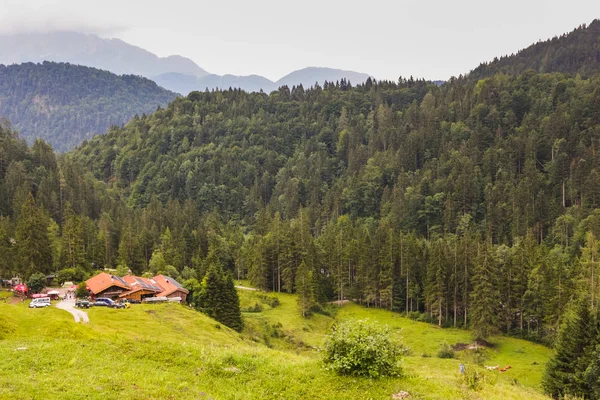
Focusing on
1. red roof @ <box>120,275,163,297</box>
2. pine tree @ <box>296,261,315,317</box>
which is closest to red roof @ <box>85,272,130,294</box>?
red roof @ <box>120,275,163,297</box>

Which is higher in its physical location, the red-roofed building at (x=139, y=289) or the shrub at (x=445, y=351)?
the red-roofed building at (x=139, y=289)

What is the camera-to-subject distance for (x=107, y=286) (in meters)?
74.2

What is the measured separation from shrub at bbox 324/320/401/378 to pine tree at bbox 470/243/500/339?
63440 millimetres

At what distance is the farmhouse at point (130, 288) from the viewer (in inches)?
2936

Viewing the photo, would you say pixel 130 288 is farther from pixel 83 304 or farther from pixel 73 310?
pixel 73 310

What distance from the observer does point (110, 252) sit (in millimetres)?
117062

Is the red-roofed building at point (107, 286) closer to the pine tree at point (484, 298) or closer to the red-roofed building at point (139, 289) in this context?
the red-roofed building at point (139, 289)

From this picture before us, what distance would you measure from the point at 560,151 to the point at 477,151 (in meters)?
27.3

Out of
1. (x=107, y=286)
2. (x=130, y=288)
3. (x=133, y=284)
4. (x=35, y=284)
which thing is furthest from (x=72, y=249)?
(x=130, y=288)

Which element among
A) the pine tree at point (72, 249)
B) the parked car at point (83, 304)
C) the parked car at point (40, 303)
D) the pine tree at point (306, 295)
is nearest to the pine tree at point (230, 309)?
the pine tree at point (306, 295)

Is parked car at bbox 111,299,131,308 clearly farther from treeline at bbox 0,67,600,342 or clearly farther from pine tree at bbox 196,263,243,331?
treeline at bbox 0,67,600,342

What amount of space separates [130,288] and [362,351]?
63342 mm

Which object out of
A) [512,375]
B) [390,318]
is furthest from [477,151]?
[512,375]

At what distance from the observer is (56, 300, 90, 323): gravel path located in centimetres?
5309
